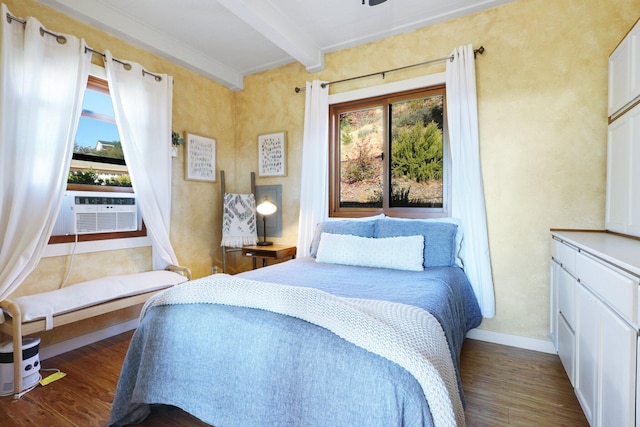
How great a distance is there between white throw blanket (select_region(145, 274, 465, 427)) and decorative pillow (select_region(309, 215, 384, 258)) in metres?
1.34

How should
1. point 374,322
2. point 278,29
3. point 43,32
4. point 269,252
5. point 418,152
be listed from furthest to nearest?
point 269,252, point 418,152, point 278,29, point 43,32, point 374,322

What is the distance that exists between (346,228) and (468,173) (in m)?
1.14

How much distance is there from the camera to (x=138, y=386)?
58.5 inches

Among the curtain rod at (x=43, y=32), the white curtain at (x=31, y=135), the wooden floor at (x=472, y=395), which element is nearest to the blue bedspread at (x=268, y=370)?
the wooden floor at (x=472, y=395)

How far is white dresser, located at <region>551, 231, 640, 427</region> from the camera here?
1.03 metres

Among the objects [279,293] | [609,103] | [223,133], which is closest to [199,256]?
[223,133]

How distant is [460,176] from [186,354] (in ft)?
7.83

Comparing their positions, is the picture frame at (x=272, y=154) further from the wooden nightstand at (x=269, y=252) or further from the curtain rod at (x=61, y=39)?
the curtain rod at (x=61, y=39)

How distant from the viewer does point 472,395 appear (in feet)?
6.02

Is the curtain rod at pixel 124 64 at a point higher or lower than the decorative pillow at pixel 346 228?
higher

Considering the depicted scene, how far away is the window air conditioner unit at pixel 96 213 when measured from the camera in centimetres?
247

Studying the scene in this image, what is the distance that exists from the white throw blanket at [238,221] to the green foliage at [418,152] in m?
1.76

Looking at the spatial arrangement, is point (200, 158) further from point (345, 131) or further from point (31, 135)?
point (345, 131)

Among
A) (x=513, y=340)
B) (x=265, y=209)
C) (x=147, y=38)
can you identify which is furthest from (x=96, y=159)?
(x=513, y=340)
